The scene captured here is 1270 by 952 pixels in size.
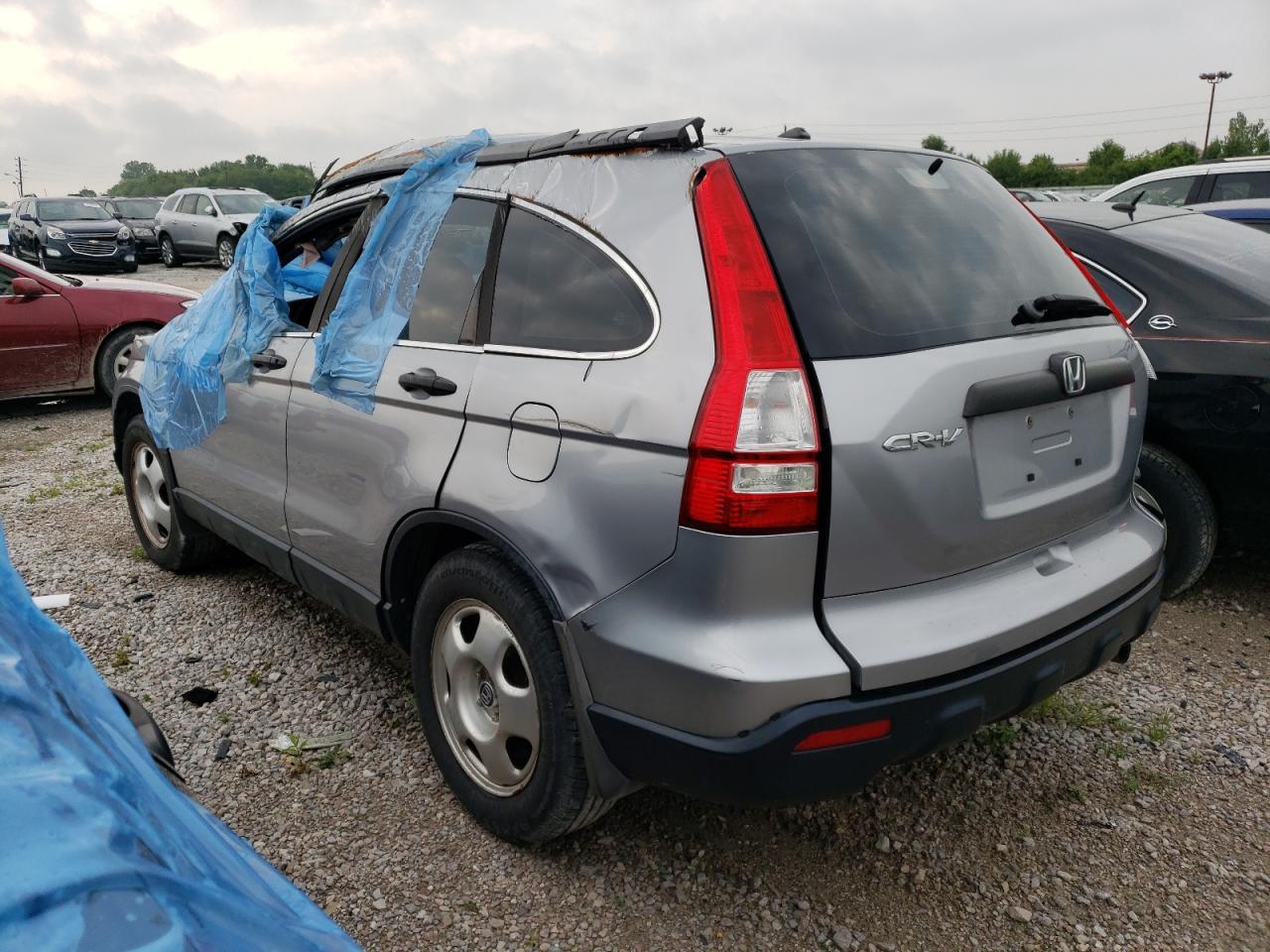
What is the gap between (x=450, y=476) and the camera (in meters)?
2.44

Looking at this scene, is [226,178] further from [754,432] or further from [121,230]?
[754,432]

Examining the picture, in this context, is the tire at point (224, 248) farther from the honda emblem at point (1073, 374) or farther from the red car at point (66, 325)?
the honda emblem at point (1073, 374)

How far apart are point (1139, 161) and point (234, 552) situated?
204 ft

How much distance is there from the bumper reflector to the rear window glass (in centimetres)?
75

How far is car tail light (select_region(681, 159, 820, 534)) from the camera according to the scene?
1868mm

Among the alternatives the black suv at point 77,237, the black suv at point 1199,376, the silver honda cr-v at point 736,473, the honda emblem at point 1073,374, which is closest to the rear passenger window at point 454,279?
the silver honda cr-v at point 736,473

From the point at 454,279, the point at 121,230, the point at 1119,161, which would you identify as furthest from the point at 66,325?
the point at 1119,161

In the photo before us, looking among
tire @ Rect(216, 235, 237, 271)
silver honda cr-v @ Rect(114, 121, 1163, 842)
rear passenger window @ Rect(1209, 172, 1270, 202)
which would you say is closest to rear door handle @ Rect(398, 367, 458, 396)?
silver honda cr-v @ Rect(114, 121, 1163, 842)

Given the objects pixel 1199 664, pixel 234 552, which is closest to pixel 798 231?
pixel 1199 664

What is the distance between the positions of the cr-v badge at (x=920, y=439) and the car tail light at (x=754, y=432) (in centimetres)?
17

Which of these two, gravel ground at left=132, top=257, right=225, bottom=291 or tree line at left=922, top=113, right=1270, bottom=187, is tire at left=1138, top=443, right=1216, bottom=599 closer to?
gravel ground at left=132, top=257, right=225, bottom=291

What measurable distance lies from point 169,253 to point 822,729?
24.2 m

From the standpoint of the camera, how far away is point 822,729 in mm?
1856

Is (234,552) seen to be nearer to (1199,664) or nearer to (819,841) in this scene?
(819,841)
